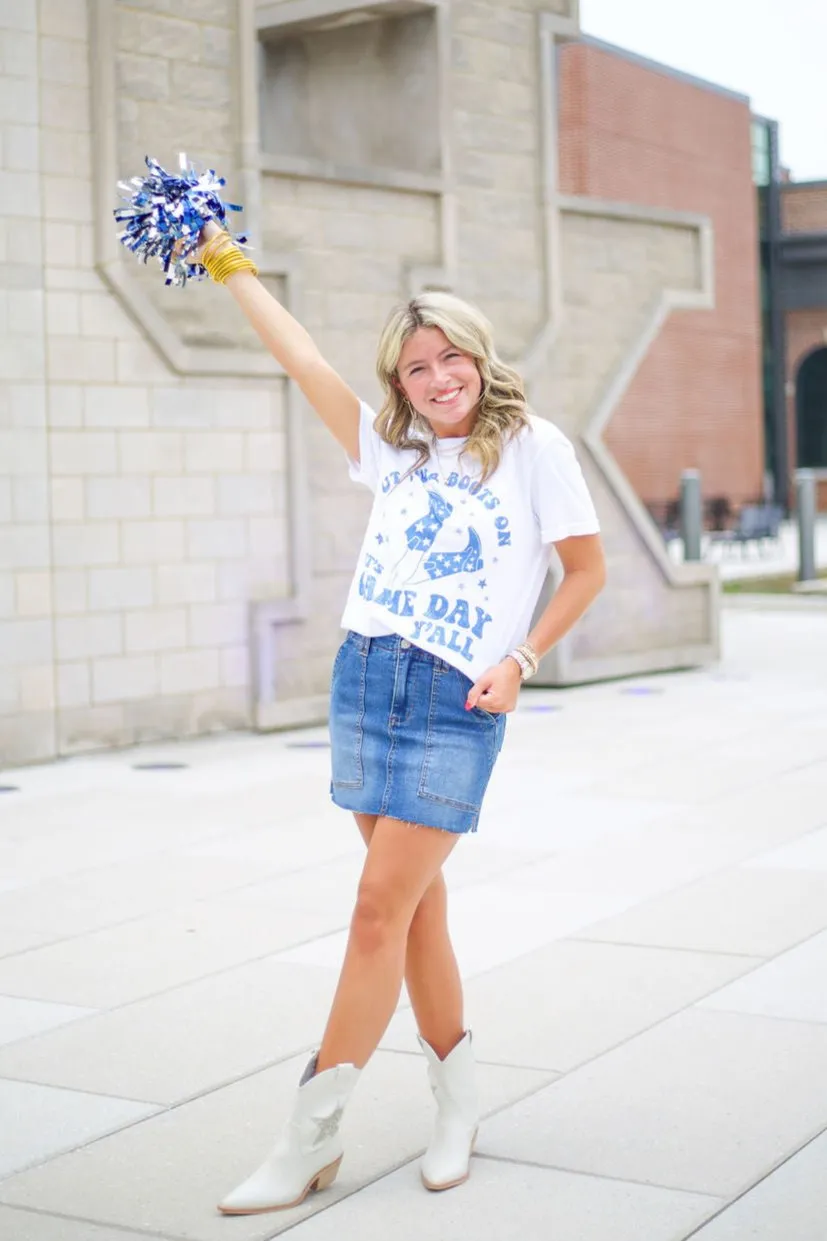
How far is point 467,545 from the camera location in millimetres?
3980

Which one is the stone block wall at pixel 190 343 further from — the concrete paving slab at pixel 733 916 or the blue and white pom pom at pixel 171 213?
the blue and white pom pom at pixel 171 213

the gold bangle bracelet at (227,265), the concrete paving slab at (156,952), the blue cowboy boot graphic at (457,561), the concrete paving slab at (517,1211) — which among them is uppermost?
the gold bangle bracelet at (227,265)

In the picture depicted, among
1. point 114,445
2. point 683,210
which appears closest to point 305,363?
point 114,445

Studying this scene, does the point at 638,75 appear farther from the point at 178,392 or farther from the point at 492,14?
the point at 178,392

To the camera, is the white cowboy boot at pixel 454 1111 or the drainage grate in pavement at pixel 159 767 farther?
the drainage grate in pavement at pixel 159 767

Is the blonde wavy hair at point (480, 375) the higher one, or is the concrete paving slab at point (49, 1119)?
the blonde wavy hair at point (480, 375)

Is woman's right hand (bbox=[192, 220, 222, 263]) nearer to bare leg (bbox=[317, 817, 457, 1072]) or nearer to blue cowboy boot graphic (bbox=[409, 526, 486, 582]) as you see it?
blue cowboy boot graphic (bbox=[409, 526, 486, 582])

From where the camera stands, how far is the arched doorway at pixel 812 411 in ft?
169

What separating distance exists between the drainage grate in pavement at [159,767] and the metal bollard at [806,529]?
1423 centimetres

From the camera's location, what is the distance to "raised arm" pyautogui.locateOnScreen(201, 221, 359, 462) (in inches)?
166

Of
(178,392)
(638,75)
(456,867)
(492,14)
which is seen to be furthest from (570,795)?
(638,75)

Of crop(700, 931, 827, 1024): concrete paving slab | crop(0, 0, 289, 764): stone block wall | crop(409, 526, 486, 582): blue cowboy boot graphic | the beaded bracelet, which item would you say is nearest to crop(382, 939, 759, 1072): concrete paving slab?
crop(700, 931, 827, 1024): concrete paving slab

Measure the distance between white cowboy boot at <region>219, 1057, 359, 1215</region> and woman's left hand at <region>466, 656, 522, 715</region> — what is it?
817 mm

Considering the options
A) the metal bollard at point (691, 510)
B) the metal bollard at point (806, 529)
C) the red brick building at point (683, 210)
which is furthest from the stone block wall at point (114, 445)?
the red brick building at point (683, 210)
